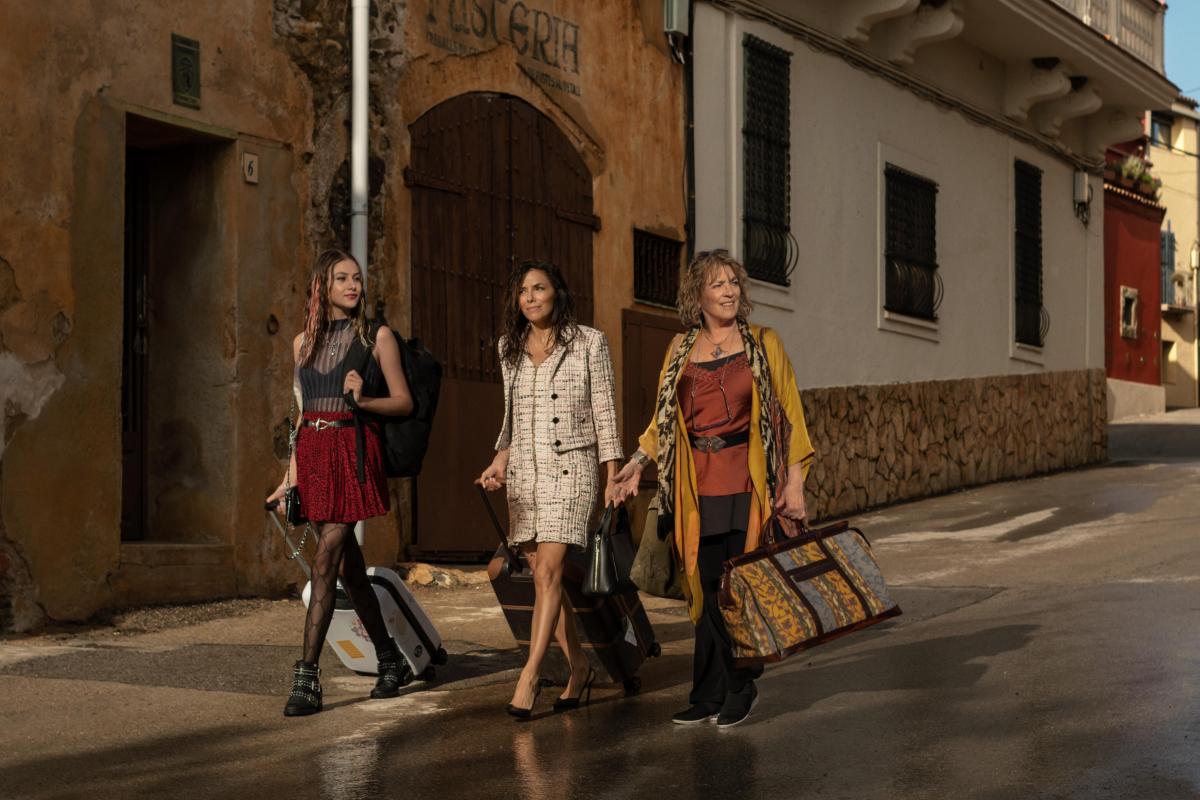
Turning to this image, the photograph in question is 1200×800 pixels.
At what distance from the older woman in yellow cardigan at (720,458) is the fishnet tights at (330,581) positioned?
1187 mm

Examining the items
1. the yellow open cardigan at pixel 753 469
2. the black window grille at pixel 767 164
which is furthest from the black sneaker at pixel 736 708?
the black window grille at pixel 767 164

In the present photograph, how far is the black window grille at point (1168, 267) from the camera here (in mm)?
35469

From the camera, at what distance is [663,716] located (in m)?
7.02

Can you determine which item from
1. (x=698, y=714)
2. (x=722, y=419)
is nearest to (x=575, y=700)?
(x=698, y=714)

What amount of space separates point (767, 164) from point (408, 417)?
30.4ft

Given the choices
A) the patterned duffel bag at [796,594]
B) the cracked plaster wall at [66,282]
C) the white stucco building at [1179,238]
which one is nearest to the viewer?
the patterned duffel bag at [796,594]

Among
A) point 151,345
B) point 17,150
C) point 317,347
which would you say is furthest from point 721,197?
point 317,347

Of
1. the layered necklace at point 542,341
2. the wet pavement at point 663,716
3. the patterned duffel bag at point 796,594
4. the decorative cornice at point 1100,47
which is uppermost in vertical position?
the decorative cornice at point 1100,47

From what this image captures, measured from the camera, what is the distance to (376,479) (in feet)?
24.1

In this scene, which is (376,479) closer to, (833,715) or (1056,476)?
(833,715)

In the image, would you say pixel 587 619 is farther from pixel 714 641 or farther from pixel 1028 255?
pixel 1028 255

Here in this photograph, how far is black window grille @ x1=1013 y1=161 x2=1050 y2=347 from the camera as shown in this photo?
843 inches

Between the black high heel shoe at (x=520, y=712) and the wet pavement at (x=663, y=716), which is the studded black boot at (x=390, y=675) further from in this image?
the black high heel shoe at (x=520, y=712)

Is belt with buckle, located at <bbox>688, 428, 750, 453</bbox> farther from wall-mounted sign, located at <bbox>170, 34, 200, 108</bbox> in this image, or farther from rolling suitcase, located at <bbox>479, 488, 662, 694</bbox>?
wall-mounted sign, located at <bbox>170, 34, 200, 108</bbox>
